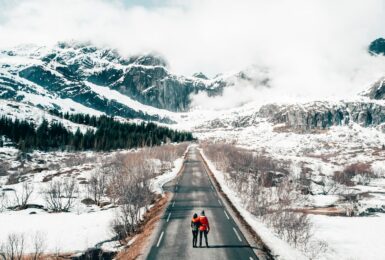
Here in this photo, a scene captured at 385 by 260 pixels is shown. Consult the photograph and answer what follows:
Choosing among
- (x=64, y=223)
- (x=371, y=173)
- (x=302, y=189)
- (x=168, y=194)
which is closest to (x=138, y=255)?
(x=64, y=223)

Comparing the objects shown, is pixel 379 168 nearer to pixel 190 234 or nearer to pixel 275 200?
pixel 275 200

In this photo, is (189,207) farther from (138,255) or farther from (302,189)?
(302,189)

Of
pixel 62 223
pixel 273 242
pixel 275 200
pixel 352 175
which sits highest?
pixel 352 175

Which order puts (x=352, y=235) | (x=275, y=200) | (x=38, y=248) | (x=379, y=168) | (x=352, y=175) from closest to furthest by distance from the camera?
(x=38, y=248)
(x=352, y=235)
(x=275, y=200)
(x=352, y=175)
(x=379, y=168)

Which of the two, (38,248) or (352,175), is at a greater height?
(352,175)

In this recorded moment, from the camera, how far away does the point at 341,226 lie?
5928cm

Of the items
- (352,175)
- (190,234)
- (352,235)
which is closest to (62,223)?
(190,234)

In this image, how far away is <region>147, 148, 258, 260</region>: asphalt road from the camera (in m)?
27.1

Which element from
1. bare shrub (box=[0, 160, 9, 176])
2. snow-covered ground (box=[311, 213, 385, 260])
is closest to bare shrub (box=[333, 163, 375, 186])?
snow-covered ground (box=[311, 213, 385, 260])

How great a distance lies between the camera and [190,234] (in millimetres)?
33156

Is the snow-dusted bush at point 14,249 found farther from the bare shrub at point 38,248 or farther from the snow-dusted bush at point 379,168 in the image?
the snow-dusted bush at point 379,168

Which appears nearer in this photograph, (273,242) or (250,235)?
(273,242)

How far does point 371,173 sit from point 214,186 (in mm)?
91694

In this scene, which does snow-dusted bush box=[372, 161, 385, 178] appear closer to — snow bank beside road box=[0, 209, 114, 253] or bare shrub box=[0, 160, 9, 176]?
snow bank beside road box=[0, 209, 114, 253]
